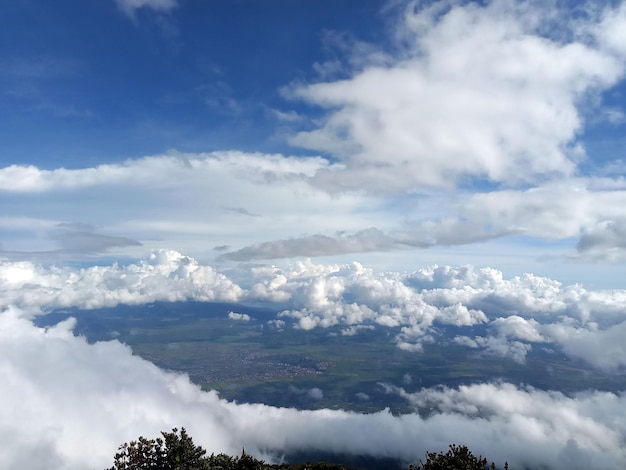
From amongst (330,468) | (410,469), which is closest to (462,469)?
(410,469)

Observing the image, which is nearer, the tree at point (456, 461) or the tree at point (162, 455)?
the tree at point (456, 461)

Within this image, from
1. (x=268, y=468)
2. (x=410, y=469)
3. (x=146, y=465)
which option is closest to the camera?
(x=410, y=469)

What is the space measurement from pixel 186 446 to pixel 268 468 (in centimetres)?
1236

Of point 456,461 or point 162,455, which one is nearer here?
point 456,461

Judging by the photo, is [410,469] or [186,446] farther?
[186,446]

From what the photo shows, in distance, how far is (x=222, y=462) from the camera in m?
50.9

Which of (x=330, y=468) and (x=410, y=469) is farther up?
(x=410, y=469)

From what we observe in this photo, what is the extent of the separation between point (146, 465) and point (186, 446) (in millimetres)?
5133

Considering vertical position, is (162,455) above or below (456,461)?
below

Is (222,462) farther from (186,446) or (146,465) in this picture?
(146,465)

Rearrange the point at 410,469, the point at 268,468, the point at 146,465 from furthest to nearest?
the point at 146,465 < the point at 268,468 < the point at 410,469

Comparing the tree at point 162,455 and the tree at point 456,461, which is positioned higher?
the tree at point 456,461

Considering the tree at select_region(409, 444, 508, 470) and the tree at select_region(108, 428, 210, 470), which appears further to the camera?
the tree at select_region(108, 428, 210, 470)

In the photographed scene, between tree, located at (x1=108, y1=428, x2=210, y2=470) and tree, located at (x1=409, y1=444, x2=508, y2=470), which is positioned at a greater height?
tree, located at (x1=409, y1=444, x2=508, y2=470)
